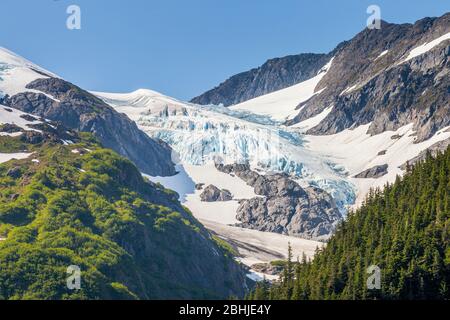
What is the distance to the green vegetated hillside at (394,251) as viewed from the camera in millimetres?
146250

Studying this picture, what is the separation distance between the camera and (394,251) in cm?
15362

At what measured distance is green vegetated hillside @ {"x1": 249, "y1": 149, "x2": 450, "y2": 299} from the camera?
480ft
